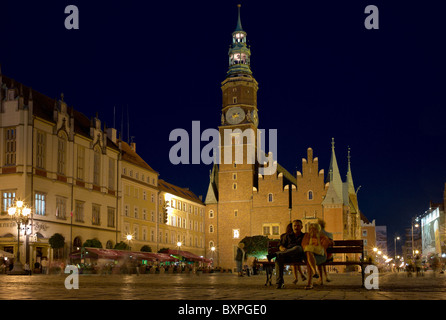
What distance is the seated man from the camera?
1265 centimetres

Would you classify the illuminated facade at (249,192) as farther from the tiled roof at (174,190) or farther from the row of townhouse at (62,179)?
the row of townhouse at (62,179)

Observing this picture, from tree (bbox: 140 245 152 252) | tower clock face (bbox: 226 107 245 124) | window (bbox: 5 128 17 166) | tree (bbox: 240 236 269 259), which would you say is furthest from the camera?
tower clock face (bbox: 226 107 245 124)

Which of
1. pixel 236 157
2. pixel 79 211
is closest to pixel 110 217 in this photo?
pixel 79 211

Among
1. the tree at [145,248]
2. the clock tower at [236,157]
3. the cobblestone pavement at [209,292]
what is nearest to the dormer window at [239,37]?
the clock tower at [236,157]

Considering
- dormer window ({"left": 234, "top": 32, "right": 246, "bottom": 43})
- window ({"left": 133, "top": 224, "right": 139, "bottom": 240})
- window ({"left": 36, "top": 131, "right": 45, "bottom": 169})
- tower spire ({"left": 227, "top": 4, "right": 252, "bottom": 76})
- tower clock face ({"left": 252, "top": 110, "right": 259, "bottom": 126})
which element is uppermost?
dormer window ({"left": 234, "top": 32, "right": 246, "bottom": 43})

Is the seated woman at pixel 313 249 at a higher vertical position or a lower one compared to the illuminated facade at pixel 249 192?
lower

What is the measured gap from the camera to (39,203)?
44469 mm

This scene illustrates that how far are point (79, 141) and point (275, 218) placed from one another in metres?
34.9

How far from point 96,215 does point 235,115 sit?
3588 centimetres

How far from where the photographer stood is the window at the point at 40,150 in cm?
Answer: 4485

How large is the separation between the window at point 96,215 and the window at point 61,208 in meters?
4.39

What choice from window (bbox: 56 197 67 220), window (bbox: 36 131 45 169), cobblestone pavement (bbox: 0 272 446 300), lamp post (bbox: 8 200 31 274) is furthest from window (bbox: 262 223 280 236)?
cobblestone pavement (bbox: 0 272 446 300)

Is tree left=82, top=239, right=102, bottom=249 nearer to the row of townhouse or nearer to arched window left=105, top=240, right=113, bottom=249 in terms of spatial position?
the row of townhouse

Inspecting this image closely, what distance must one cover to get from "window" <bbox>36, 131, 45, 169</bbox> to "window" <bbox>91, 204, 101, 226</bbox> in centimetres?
840
